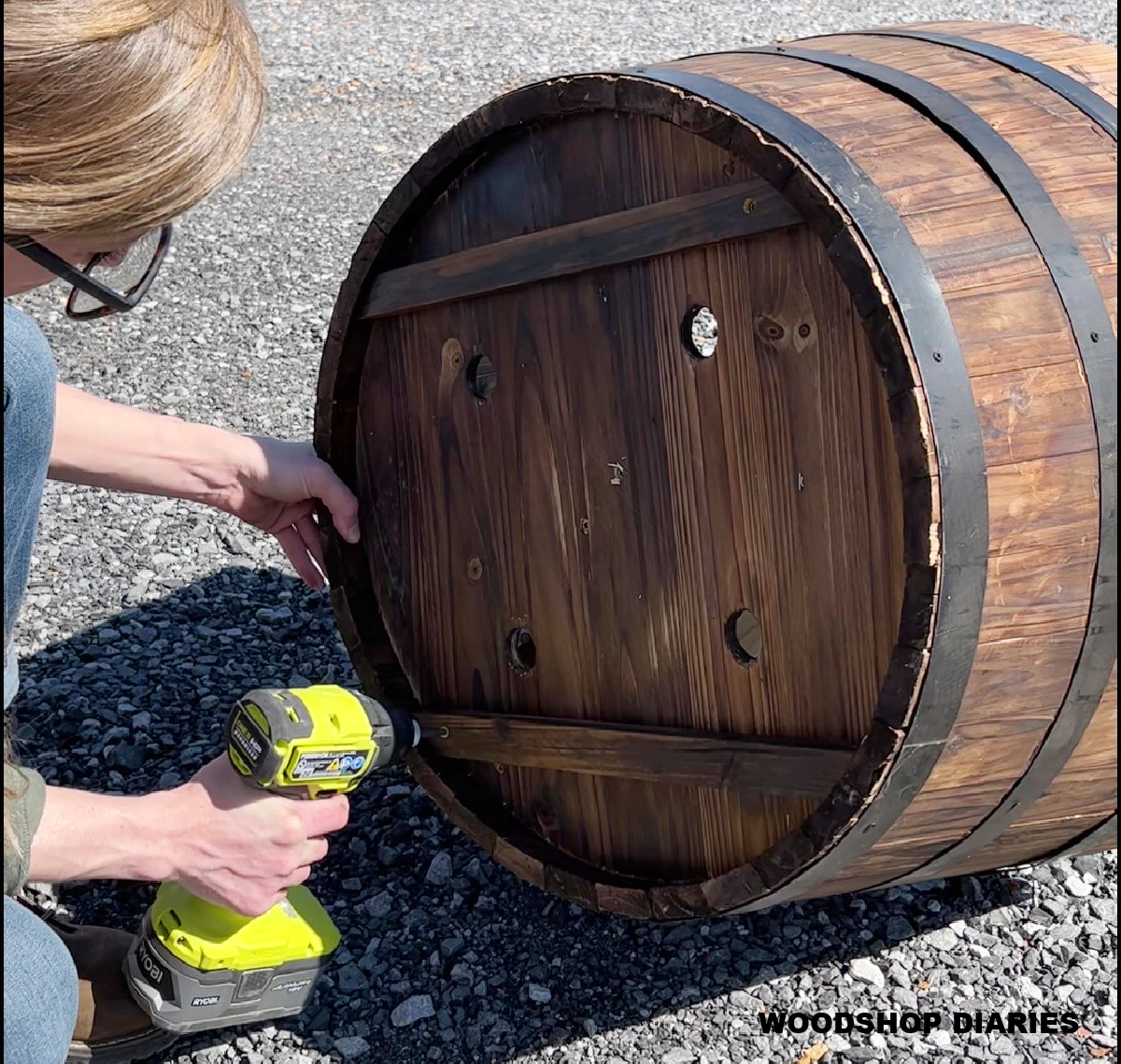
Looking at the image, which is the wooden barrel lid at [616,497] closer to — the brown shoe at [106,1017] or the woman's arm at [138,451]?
the woman's arm at [138,451]

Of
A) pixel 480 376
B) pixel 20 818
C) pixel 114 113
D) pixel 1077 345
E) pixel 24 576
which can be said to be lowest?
pixel 20 818

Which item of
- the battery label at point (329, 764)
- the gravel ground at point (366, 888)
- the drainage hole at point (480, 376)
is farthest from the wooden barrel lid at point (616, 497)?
the battery label at point (329, 764)

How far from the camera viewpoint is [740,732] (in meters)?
2.18

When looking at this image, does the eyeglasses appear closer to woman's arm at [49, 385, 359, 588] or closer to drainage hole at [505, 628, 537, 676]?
woman's arm at [49, 385, 359, 588]

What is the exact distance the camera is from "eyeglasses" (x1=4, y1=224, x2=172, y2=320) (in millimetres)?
1857

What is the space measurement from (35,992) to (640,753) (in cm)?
100

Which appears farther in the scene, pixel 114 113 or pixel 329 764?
pixel 329 764

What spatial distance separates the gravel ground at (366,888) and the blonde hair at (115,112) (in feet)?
4.82

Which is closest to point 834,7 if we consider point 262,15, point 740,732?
point 262,15

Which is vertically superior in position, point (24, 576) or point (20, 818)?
point (24, 576)

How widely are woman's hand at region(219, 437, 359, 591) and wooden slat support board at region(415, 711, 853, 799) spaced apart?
448mm

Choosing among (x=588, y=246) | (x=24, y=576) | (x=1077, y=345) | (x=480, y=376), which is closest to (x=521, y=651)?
(x=480, y=376)

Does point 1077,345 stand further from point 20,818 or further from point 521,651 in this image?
point 20,818

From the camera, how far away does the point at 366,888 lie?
2789mm
